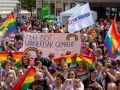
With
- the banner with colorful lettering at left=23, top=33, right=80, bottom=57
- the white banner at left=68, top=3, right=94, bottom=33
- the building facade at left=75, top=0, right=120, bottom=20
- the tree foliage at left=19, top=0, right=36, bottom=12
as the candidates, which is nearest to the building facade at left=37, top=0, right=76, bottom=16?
the tree foliage at left=19, top=0, right=36, bottom=12

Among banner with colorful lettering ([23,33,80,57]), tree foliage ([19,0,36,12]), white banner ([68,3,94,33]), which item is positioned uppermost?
white banner ([68,3,94,33])

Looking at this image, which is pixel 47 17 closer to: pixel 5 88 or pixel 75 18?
pixel 75 18

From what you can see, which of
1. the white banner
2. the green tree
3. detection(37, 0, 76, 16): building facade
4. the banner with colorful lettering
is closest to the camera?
the banner with colorful lettering

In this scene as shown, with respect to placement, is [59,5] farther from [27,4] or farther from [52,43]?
[52,43]

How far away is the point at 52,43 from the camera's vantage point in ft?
52.3

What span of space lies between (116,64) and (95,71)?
145 cm

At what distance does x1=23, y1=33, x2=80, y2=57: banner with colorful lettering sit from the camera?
15657 mm

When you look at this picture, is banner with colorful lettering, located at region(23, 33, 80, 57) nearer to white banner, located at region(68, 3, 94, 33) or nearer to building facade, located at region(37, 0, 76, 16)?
white banner, located at region(68, 3, 94, 33)

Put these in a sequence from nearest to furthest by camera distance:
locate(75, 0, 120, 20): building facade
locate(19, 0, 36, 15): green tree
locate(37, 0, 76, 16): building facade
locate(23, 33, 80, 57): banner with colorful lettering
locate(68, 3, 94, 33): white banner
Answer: locate(23, 33, 80, 57): banner with colorful lettering, locate(68, 3, 94, 33): white banner, locate(75, 0, 120, 20): building facade, locate(37, 0, 76, 16): building facade, locate(19, 0, 36, 15): green tree

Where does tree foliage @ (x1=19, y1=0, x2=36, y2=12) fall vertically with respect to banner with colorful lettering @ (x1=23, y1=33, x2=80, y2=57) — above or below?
below

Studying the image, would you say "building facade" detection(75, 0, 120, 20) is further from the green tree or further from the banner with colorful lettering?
the banner with colorful lettering

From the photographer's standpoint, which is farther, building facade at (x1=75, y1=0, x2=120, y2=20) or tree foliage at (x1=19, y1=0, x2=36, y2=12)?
tree foliage at (x1=19, y1=0, x2=36, y2=12)

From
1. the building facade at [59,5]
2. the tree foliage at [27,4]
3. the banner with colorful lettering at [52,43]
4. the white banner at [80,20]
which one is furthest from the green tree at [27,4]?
the banner with colorful lettering at [52,43]

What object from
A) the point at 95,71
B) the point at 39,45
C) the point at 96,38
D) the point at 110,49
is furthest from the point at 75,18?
the point at 95,71
